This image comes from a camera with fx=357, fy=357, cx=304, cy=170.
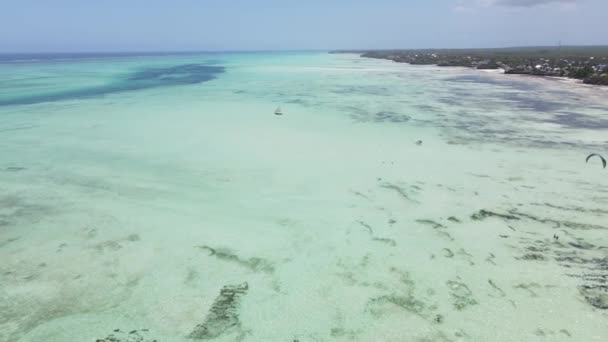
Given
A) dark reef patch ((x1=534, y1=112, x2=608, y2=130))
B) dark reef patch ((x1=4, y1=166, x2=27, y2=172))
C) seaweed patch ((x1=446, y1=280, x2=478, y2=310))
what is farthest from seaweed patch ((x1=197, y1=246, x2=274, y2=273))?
dark reef patch ((x1=534, y1=112, x2=608, y2=130))

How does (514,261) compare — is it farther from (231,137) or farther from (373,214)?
(231,137)

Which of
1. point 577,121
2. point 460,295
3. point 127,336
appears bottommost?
point 127,336

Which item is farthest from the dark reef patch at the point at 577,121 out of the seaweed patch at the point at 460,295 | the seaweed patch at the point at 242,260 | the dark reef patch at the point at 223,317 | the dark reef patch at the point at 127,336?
the dark reef patch at the point at 127,336

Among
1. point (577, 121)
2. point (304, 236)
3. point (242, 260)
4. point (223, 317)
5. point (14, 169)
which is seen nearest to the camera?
point (223, 317)

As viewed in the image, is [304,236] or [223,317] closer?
[223,317]

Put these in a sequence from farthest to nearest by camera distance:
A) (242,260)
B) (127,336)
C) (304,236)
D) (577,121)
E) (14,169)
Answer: (577,121) < (14,169) < (304,236) < (242,260) < (127,336)

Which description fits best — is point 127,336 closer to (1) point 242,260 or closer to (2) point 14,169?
(1) point 242,260

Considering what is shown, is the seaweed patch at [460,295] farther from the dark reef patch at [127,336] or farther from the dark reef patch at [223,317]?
the dark reef patch at [127,336]

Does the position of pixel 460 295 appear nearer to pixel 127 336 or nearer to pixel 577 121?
pixel 127 336

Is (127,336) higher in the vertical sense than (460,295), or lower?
lower

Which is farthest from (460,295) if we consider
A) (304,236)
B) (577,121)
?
(577,121)
